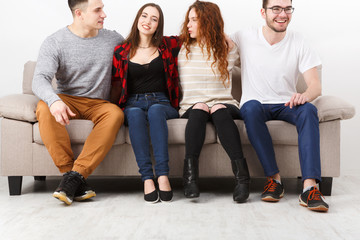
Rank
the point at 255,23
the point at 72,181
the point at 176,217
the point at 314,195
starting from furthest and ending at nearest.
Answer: the point at 255,23, the point at 72,181, the point at 314,195, the point at 176,217

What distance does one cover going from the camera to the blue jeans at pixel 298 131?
7.60 feet

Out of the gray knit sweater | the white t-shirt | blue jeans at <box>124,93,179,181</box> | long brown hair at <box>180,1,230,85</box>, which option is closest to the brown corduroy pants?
blue jeans at <box>124,93,179,181</box>

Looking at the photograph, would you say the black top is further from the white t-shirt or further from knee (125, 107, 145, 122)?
the white t-shirt

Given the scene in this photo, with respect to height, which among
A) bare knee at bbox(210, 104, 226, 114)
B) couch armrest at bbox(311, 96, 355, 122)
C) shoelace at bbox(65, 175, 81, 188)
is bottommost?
shoelace at bbox(65, 175, 81, 188)

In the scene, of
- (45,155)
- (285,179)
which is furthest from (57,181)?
(285,179)

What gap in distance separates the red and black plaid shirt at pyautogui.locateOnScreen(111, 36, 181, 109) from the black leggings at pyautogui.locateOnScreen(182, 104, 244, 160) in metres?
0.34

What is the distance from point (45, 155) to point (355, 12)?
8.44 ft

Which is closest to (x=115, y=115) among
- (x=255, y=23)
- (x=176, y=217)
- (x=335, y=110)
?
(x=176, y=217)

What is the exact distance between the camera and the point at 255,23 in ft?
11.8

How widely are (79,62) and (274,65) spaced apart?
1.12 m

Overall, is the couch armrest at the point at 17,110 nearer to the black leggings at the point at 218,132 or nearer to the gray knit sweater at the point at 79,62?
the gray knit sweater at the point at 79,62

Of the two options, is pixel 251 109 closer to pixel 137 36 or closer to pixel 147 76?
pixel 147 76

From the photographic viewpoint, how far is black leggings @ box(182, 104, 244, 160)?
238 cm

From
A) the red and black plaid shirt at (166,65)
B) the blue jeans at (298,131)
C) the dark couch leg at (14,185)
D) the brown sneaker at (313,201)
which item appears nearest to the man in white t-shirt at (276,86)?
the blue jeans at (298,131)
